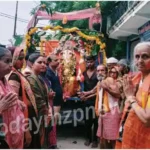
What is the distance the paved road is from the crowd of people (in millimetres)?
245

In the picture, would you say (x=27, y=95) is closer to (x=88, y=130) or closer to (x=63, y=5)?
(x=88, y=130)

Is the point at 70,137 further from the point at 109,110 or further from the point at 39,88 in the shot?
the point at 39,88

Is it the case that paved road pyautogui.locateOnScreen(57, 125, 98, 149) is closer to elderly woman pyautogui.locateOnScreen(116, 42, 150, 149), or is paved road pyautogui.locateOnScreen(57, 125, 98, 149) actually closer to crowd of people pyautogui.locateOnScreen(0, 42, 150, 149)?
crowd of people pyautogui.locateOnScreen(0, 42, 150, 149)

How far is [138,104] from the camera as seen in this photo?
245cm

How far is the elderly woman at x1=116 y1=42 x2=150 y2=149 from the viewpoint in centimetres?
243

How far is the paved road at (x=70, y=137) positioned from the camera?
18.6 ft

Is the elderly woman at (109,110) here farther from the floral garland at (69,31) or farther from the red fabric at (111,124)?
the floral garland at (69,31)

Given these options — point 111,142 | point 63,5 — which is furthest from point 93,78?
point 63,5

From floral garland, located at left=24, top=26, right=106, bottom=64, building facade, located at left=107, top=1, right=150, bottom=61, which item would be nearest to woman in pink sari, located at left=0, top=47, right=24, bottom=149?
floral garland, located at left=24, top=26, right=106, bottom=64

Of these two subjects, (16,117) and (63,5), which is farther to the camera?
(63,5)

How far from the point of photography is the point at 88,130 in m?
5.93

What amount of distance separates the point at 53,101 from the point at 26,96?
207cm

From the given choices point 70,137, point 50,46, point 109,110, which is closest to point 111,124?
point 109,110

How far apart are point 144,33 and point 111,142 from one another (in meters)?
5.73
